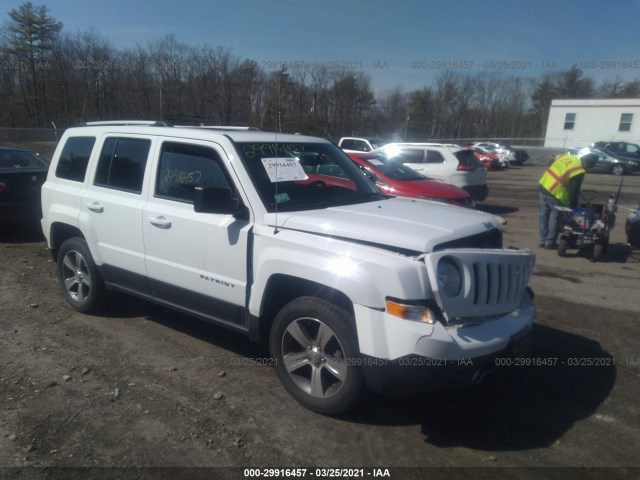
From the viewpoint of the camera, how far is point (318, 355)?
3436 mm

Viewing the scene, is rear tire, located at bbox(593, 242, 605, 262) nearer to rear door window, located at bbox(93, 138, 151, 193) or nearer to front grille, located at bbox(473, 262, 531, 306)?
front grille, located at bbox(473, 262, 531, 306)

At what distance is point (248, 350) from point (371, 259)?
6.75ft

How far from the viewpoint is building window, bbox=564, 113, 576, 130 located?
146 ft

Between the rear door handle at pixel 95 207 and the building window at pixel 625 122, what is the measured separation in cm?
4781

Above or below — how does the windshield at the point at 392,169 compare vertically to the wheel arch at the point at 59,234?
above

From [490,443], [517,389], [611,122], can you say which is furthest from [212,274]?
[611,122]

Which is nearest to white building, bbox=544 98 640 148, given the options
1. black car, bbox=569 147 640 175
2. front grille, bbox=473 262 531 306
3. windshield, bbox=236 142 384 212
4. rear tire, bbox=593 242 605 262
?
black car, bbox=569 147 640 175

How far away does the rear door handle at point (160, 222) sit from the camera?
13.9ft

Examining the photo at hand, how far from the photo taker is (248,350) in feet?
15.1

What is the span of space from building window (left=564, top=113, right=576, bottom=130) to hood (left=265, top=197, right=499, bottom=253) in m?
47.4

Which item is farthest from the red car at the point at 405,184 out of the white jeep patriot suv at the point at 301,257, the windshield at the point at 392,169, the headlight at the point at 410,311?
the headlight at the point at 410,311

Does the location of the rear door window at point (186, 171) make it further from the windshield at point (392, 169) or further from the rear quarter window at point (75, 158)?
the windshield at point (392, 169)

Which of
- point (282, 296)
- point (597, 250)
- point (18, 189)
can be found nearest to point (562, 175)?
point (597, 250)

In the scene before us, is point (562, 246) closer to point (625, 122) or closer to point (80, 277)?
point (80, 277)
